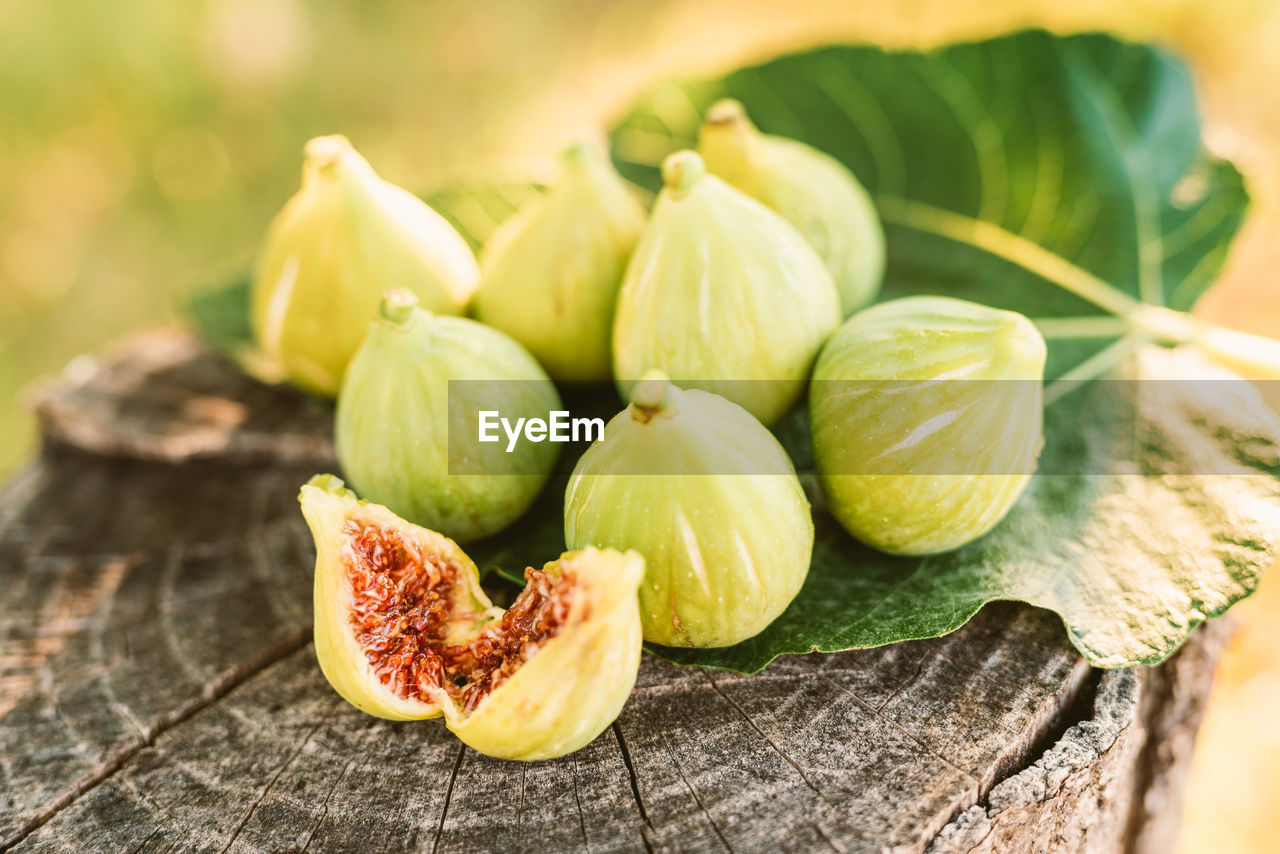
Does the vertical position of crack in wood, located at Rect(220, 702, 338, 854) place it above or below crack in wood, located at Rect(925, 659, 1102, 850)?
below

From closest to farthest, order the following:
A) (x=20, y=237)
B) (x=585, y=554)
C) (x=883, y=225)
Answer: (x=585, y=554)
(x=883, y=225)
(x=20, y=237)

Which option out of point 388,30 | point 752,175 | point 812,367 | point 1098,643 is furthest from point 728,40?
point 1098,643

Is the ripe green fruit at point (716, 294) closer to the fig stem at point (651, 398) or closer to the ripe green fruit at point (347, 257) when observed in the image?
the fig stem at point (651, 398)

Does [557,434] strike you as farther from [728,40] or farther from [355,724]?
[728,40]

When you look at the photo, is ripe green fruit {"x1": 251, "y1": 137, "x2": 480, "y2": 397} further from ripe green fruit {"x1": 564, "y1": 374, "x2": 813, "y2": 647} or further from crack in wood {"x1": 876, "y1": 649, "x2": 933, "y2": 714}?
crack in wood {"x1": 876, "y1": 649, "x2": 933, "y2": 714}

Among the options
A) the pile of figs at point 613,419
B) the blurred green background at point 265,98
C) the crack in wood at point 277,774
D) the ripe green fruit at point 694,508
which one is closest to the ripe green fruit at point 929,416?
the pile of figs at point 613,419

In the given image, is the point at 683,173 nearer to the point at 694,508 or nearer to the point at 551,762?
the point at 694,508

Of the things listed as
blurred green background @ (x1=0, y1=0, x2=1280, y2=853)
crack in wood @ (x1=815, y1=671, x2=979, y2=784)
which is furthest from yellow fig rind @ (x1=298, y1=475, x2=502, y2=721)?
blurred green background @ (x1=0, y1=0, x2=1280, y2=853)

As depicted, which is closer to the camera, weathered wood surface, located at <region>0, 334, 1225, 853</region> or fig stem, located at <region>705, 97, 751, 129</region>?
weathered wood surface, located at <region>0, 334, 1225, 853</region>
